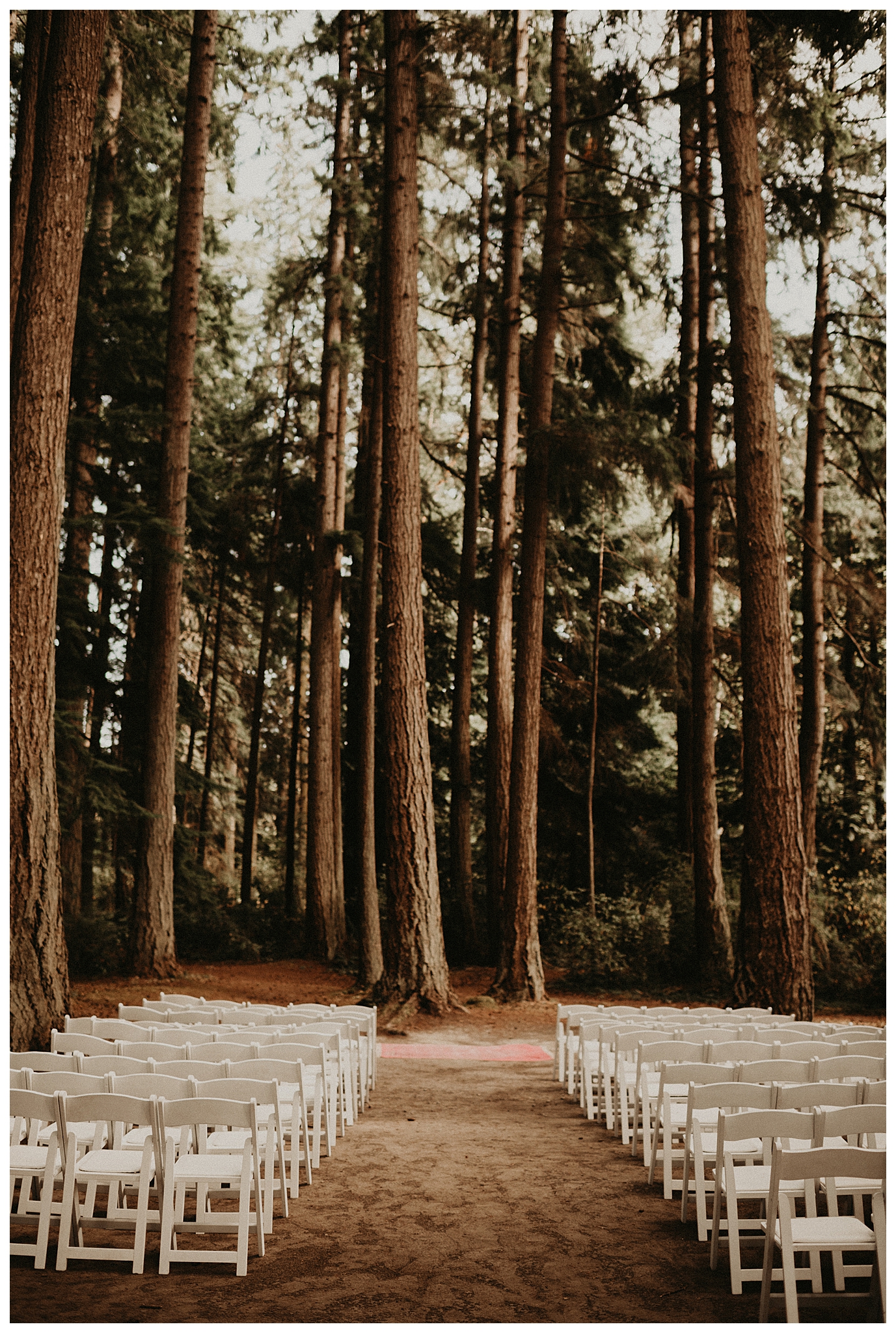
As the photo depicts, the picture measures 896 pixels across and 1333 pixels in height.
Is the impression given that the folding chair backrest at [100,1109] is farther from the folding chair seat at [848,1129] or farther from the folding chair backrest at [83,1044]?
the folding chair seat at [848,1129]

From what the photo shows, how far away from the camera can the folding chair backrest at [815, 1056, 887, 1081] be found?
5727 millimetres

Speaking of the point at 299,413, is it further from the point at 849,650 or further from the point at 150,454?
the point at 849,650

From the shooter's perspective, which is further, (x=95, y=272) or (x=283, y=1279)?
(x=95, y=272)

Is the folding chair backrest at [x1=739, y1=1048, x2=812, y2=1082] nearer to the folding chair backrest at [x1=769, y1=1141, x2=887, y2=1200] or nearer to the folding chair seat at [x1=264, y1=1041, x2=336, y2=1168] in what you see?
the folding chair backrest at [x1=769, y1=1141, x2=887, y2=1200]

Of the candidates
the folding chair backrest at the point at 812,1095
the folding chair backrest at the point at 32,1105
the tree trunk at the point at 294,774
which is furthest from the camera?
the tree trunk at the point at 294,774

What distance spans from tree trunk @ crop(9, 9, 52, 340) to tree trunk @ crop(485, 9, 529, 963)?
8.48 metres

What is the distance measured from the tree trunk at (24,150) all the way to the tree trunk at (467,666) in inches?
405

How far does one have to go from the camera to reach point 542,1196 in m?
5.46

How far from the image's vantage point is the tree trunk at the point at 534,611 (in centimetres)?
1471

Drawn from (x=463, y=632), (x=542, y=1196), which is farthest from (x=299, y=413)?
(x=542, y=1196)

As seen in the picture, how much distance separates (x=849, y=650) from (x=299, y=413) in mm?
15187

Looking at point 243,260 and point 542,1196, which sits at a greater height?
point 243,260

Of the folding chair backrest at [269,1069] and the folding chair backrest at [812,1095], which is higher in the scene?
the folding chair backrest at [812,1095]

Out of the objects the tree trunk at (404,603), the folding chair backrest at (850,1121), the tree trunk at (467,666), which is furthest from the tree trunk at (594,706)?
the folding chair backrest at (850,1121)
